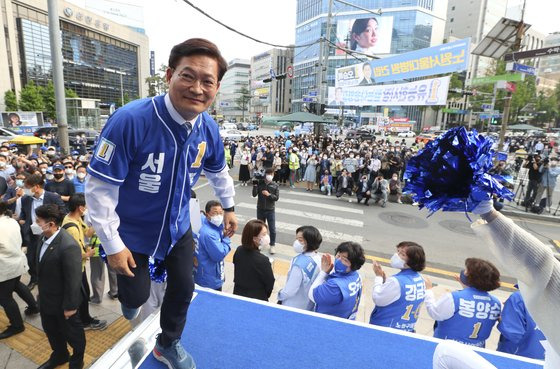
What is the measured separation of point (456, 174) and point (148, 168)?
1534 mm

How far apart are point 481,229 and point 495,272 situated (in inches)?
79.2

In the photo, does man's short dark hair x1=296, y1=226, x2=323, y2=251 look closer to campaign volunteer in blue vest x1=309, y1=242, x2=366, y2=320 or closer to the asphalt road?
campaign volunteer in blue vest x1=309, y1=242, x2=366, y2=320

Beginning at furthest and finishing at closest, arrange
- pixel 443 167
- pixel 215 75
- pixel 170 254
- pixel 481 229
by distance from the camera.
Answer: pixel 170 254 < pixel 215 75 < pixel 443 167 < pixel 481 229

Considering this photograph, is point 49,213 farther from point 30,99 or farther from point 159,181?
point 30,99

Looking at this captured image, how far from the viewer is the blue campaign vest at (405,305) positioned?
9.70ft

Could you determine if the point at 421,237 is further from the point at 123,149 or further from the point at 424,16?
the point at 424,16

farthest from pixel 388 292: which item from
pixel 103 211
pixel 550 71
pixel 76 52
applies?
pixel 550 71

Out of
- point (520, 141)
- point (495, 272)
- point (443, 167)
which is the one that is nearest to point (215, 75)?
point (443, 167)

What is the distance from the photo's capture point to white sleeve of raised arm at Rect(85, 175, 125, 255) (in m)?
1.60

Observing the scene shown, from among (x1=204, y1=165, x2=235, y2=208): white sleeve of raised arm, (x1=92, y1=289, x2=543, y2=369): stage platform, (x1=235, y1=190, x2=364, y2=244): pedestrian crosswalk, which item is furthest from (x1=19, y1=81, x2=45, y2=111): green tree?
(x1=92, y1=289, x2=543, y2=369): stage platform

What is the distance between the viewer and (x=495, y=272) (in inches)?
110

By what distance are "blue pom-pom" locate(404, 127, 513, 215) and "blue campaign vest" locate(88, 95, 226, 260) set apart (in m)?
1.29

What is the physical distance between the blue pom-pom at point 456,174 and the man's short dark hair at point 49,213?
129 inches

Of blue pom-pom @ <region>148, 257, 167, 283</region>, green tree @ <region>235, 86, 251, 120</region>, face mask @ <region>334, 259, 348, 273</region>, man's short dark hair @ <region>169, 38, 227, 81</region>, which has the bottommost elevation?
face mask @ <region>334, 259, 348, 273</region>
